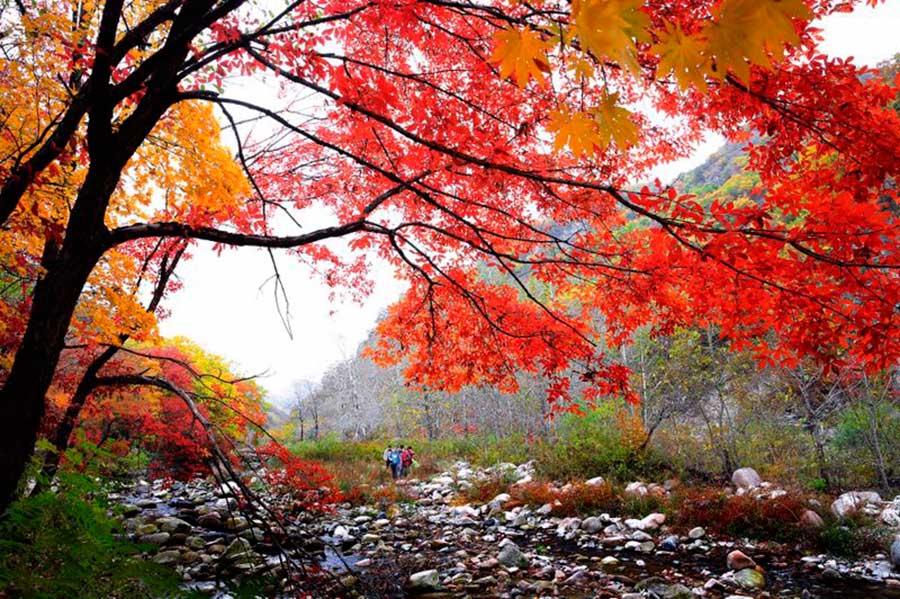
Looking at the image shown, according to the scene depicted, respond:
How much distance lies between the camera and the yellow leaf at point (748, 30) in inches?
36.0

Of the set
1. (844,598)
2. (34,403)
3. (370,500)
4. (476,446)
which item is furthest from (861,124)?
(476,446)

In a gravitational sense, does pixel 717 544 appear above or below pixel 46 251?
below

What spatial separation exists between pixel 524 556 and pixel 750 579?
278cm

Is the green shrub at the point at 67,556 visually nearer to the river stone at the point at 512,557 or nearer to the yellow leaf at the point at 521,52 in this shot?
the yellow leaf at the point at 521,52

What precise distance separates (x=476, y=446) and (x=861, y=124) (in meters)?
17.7

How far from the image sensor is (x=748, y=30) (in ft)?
3.14

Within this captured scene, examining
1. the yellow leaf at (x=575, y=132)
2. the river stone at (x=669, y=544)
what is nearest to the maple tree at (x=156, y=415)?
the yellow leaf at (x=575, y=132)

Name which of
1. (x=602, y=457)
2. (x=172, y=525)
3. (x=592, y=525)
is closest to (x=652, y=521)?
(x=592, y=525)

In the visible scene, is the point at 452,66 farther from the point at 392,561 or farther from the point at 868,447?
the point at 868,447

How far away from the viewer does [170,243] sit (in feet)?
19.0

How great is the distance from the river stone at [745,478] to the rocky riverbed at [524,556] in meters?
0.03

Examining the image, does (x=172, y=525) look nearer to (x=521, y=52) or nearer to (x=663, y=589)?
(x=663, y=589)

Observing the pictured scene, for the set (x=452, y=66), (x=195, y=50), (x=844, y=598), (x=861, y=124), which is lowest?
(x=844, y=598)

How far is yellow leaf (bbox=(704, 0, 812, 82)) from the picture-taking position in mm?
914
